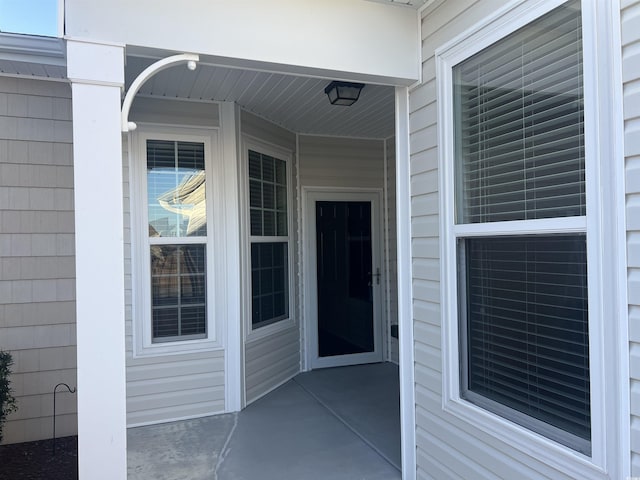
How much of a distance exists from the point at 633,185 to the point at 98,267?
206 cm

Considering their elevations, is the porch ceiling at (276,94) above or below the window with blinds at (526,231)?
above

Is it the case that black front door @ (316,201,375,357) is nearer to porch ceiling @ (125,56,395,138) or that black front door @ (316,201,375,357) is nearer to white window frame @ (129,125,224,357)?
porch ceiling @ (125,56,395,138)

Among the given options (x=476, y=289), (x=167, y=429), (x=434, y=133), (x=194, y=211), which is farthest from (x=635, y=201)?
(x=167, y=429)

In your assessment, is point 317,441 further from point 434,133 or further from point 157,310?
point 434,133

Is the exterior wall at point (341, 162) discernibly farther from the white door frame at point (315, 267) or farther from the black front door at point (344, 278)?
the black front door at point (344, 278)

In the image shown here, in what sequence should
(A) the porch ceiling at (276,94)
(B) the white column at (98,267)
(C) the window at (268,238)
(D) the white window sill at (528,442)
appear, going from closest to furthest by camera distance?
(D) the white window sill at (528,442)
(B) the white column at (98,267)
(A) the porch ceiling at (276,94)
(C) the window at (268,238)

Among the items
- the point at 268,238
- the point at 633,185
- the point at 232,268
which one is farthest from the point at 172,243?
the point at 633,185

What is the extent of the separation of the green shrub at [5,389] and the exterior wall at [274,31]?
92.8 inches

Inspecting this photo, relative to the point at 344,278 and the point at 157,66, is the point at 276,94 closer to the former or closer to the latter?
the point at 157,66

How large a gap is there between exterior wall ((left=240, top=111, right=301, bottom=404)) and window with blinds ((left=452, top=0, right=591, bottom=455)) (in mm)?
2335

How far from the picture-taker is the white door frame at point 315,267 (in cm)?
523

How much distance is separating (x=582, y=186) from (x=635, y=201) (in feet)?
0.70

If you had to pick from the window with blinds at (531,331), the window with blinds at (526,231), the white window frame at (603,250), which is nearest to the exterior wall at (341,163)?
the window with blinds at (526,231)

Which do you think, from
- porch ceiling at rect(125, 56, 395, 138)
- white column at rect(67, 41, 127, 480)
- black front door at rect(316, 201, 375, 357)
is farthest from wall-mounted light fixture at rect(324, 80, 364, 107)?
black front door at rect(316, 201, 375, 357)
